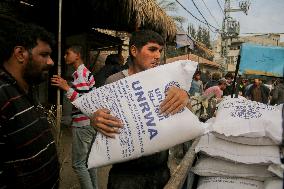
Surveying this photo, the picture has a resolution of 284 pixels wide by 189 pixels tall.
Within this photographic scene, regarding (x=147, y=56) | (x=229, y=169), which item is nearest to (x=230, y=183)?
(x=229, y=169)

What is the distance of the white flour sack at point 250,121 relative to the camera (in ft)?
4.99

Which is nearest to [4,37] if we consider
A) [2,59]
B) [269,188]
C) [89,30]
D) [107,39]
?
[2,59]

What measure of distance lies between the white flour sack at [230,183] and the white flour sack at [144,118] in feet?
0.87

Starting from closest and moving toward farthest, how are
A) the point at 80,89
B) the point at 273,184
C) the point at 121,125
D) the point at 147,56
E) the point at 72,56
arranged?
the point at 273,184 → the point at 121,125 → the point at 147,56 → the point at 80,89 → the point at 72,56

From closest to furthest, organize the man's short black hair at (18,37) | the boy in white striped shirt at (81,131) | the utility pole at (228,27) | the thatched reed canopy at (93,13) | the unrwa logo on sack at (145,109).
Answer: the unrwa logo on sack at (145,109), the man's short black hair at (18,37), the boy in white striped shirt at (81,131), the thatched reed canopy at (93,13), the utility pole at (228,27)

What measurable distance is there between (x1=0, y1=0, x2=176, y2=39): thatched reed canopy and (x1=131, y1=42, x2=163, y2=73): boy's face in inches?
118

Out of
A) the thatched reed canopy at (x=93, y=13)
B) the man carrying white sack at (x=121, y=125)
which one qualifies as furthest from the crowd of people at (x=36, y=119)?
the thatched reed canopy at (x=93, y=13)

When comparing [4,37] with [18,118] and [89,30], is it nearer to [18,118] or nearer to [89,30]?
[18,118]

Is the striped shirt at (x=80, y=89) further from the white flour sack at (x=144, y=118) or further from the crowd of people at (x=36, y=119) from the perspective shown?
the white flour sack at (x=144, y=118)

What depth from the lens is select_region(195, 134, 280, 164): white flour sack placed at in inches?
60.4

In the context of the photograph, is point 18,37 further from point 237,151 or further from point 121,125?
point 237,151

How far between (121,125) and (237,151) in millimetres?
598

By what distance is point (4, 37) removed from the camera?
1888 mm

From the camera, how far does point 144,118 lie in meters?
1.58
